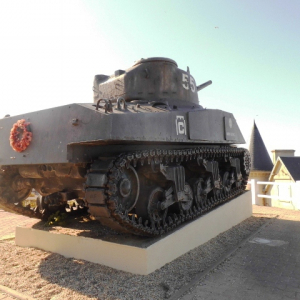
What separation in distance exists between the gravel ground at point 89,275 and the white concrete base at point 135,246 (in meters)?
0.12

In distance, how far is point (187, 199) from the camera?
6.87 metres

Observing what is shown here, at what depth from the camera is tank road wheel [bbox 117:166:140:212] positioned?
16.3 feet

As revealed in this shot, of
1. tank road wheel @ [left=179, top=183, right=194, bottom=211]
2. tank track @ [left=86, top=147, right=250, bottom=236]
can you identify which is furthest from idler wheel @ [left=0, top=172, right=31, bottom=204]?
tank road wheel @ [left=179, top=183, right=194, bottom=211]

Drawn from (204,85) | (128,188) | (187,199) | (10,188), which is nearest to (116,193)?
(128,188)

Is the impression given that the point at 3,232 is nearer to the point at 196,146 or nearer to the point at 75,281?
the point at 75,281

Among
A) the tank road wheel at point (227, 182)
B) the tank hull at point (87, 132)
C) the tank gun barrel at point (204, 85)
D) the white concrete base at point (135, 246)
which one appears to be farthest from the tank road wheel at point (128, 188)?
the tank gun barrel at point (204, 85)

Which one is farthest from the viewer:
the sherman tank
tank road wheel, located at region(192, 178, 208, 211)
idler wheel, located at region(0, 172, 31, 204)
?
tank road wheel, located at region(192, 178, 208, 211)

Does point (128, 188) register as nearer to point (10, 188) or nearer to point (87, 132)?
point (87, 132)

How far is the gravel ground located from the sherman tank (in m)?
0.79

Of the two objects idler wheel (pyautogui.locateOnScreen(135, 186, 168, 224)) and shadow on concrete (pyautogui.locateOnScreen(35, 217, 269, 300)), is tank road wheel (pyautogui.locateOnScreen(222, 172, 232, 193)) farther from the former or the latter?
idler wheel (pyautogui.locateOnScreen(135, 186, 168, 224))

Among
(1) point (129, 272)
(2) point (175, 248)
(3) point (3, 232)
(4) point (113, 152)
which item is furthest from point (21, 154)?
(3) point (3, 232)

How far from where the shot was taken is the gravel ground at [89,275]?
4.36 meters

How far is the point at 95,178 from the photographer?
15.1ft

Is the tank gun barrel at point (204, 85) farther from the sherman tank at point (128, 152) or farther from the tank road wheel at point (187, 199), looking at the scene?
the tank road wheel at point (187, 199)
